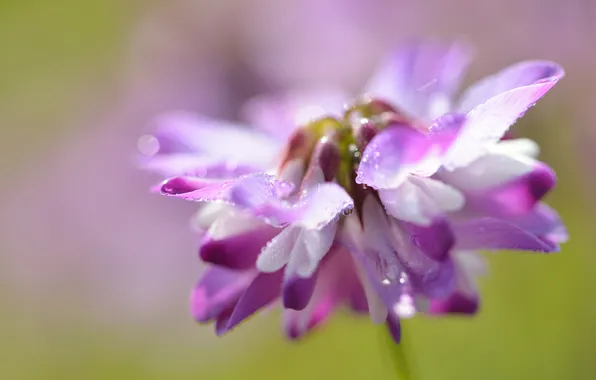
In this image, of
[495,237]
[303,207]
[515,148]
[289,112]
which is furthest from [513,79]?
[289,112]

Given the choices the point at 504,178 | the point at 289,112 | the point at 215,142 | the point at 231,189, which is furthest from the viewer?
the point at 289,112

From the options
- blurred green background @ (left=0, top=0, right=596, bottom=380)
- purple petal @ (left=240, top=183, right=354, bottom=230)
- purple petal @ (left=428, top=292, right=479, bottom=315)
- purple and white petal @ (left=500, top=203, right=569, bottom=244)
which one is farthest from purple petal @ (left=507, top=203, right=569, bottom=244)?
blurred green background @ (left=0, top=0, right=596, bottom=380)

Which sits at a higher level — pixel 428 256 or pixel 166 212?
pixel 166 212

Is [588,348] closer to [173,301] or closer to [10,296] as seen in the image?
[173,301]

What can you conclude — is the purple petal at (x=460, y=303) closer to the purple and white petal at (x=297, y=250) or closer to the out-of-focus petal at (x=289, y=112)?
the purple and white petal at (x=297, y=250)

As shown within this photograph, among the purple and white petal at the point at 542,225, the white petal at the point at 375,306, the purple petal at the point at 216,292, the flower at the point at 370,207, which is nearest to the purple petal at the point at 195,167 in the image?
the flower at the point at 370,207

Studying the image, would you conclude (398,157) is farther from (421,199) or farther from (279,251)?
(279,251)

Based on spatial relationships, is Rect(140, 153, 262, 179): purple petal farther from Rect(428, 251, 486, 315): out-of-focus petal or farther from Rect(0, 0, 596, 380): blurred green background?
Rect(0, 0, 596, 380): blurred green background
